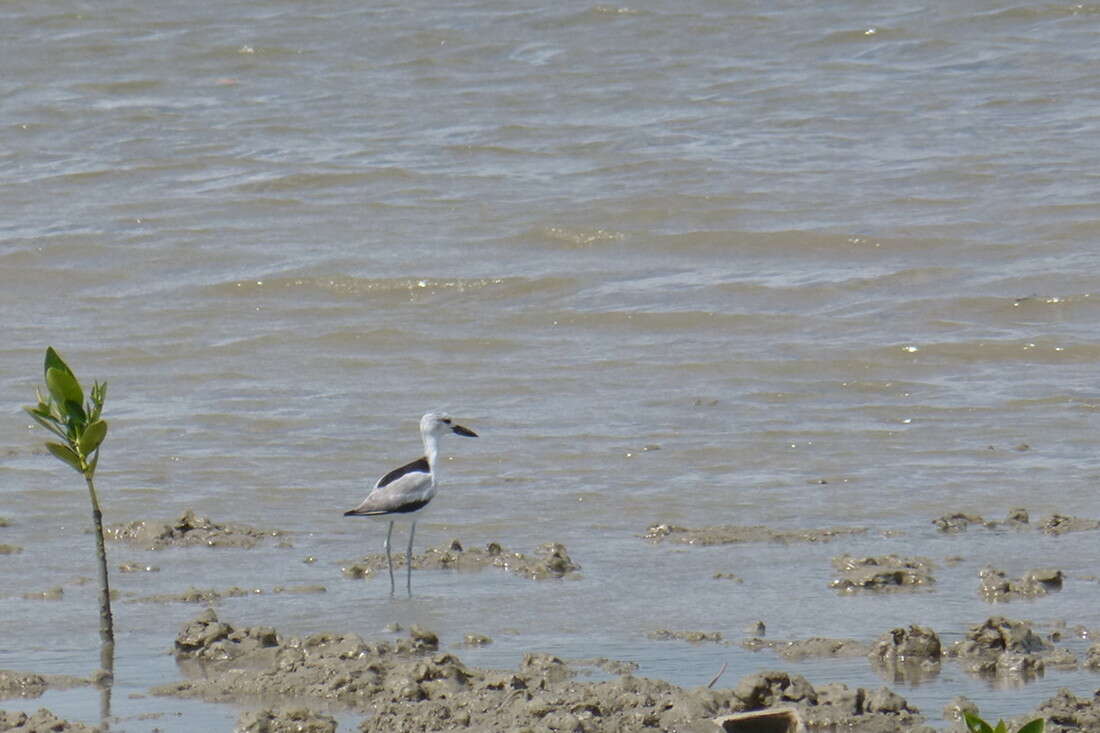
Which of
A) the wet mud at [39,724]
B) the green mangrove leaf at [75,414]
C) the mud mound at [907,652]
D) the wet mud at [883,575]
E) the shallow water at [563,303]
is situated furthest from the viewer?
the shallow water at [563,303]

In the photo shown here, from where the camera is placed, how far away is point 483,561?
327 inches

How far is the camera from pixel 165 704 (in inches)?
241

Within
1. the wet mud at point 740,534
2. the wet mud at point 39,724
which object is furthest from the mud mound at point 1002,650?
the wet mud at point 39,724

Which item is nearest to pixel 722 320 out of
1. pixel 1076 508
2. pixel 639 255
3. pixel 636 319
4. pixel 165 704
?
pixel 636 319

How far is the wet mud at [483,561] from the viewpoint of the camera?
8.02m

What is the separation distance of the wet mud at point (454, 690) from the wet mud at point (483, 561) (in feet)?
4.29

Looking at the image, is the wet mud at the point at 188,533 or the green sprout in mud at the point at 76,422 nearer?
the green sprout in mud at the point at 76,422

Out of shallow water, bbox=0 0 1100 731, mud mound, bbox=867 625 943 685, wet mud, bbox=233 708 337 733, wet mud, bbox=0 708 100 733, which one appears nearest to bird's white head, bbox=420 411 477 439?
shallow water, bbox=0 0 1100 731

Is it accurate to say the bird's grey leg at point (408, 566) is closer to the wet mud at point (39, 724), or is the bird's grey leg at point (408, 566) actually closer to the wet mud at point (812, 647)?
the wet mud at point (812, 647)

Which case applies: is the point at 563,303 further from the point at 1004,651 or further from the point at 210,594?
the point at 1004,651

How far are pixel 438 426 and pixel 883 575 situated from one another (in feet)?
9.31

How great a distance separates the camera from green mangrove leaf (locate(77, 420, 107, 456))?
657 centimetres

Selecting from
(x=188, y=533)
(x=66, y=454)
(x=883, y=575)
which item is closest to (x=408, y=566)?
(x=188, y=533)

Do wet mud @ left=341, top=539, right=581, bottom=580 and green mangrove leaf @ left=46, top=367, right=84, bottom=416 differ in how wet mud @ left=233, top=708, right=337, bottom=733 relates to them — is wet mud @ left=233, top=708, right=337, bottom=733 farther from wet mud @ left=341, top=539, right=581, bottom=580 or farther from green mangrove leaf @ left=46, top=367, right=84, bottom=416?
wet mud @ left=341, top=539, right=581, bottom=580
